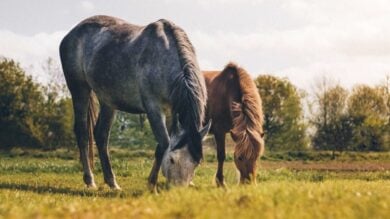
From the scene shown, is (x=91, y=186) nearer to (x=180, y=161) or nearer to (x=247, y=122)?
(x=247, y=122)

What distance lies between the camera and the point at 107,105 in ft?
41.4

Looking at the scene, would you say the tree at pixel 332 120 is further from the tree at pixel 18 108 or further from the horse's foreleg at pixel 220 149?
the horse's foreleg at pixel 220 149

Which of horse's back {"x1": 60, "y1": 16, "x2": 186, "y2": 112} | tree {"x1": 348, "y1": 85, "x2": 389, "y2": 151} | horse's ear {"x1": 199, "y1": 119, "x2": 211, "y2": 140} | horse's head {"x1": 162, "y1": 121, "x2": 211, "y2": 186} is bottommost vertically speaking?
tree {"x1": 348, "y1": 85, "x2": 389, "y2": 151}

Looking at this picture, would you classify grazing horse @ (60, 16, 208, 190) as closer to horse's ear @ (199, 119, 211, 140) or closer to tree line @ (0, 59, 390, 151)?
horse's ear @ (199, 119, 211, 140)

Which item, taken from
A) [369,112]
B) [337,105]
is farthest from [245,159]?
[369,112]

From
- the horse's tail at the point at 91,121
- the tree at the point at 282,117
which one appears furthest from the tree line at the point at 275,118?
the horse's tail at the point at 91,121

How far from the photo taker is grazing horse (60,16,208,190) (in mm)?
9242

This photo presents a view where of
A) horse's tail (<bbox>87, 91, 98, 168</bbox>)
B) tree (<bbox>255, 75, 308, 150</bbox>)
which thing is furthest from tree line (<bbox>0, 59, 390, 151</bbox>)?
horse's tail (<bbox>87, 91, 98, 168</bbox>)

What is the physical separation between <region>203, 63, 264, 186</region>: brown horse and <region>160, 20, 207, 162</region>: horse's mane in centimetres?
100

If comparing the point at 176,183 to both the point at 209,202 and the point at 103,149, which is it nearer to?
the point at 209,202

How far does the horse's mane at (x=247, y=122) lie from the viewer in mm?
9570

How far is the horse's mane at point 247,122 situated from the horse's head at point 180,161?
3.76ft

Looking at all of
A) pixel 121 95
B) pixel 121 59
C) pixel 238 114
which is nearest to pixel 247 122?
pixel 238 114

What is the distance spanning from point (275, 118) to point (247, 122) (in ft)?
148
